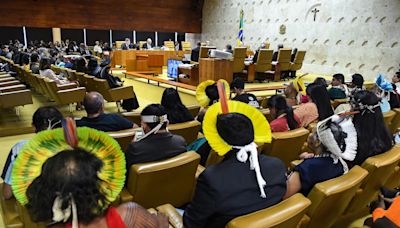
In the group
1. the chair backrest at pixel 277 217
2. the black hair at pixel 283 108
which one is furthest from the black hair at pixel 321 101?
the chair backrest at pixel 277 217

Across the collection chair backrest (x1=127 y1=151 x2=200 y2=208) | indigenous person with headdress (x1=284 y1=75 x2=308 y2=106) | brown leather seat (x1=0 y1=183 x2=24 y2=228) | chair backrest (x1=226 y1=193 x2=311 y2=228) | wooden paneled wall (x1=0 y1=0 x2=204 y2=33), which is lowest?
brown leather seat (x1=0 y1=183 x2=24 y2=228)

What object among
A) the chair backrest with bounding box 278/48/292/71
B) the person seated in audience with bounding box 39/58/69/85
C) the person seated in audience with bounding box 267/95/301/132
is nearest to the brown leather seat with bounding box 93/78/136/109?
the person seated in audience with bounding box 39/58/69/85

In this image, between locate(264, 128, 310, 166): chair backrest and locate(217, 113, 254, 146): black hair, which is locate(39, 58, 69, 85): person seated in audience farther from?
locate(217, 113, 254, 146): black hair

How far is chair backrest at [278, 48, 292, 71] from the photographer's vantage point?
9.66 m

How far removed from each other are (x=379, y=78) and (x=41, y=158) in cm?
445

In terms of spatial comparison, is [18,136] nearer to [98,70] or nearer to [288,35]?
[98,70]

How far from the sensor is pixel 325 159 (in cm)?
194

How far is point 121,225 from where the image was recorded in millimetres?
1157

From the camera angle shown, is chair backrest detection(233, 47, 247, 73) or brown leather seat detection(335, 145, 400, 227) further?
chair backrest detection(233, 47, 247, 73)

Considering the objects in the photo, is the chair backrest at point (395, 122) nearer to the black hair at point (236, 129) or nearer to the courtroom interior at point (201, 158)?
the courtroom interior at point (201, 158)

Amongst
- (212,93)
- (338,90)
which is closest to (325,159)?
(212,93)

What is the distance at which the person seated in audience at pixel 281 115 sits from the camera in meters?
3.03

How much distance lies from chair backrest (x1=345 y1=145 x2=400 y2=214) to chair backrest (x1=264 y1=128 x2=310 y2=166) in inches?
27.0

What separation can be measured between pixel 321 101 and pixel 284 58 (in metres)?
6.36
